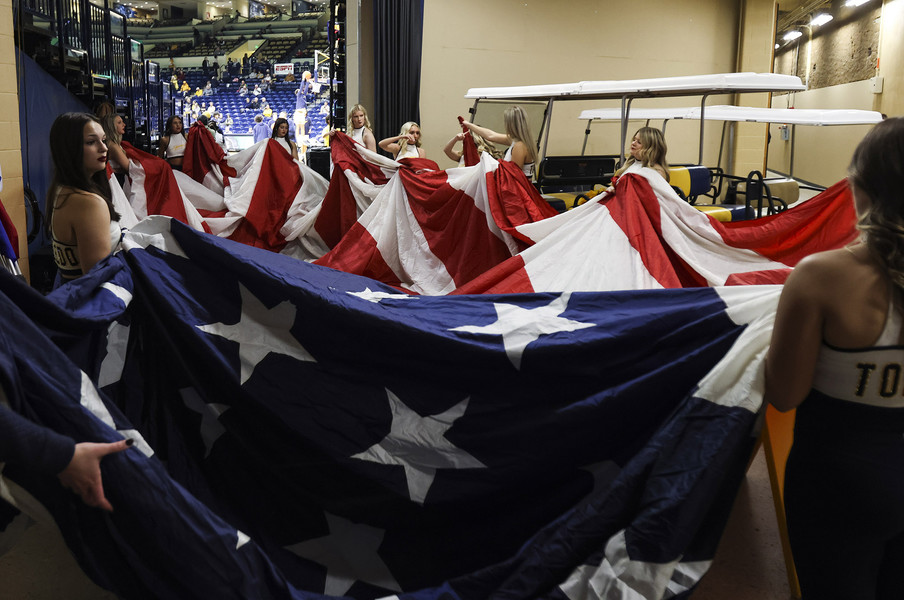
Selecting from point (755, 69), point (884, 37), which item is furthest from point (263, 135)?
point (884, 37)

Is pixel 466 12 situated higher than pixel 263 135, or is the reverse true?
pixel 466 12

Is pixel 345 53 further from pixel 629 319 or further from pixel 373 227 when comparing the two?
pixel 629 319

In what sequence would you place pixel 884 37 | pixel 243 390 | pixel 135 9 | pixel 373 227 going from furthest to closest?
pixel 135 9 → pixel 884 37 → pixel 373 227 → pixel 243 390

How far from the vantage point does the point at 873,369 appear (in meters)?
1.27

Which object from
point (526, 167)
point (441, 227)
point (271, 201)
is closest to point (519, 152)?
point (526, 167)

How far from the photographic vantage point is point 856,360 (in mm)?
1278

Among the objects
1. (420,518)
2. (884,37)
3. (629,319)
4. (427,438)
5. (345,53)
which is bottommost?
(420,518)

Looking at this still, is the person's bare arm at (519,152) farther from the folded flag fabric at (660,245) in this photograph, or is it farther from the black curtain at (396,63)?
the black curtain at (396,63)

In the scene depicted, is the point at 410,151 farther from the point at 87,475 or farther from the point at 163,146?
the point at 87,475

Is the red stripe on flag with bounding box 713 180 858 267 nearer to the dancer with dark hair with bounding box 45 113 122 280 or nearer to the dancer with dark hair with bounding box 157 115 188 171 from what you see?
the dancer with dark hair with bounding box 45 113 122 280

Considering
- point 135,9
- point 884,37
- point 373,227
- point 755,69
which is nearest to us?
point 373,227

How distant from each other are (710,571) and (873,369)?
3.78 ft

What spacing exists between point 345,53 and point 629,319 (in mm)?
8911

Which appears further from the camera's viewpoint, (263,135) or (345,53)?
(263,135)
